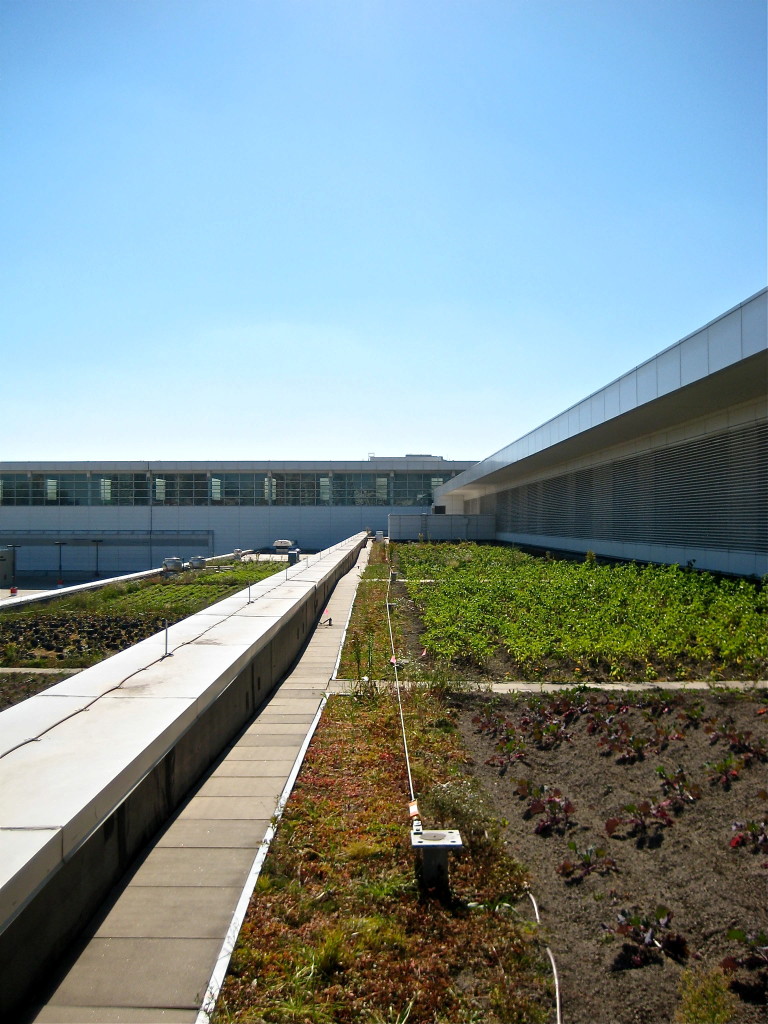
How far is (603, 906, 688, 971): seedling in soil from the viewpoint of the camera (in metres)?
3.30

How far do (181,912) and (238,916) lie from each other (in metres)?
0.36

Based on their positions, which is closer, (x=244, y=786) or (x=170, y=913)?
(x=170, y=913)

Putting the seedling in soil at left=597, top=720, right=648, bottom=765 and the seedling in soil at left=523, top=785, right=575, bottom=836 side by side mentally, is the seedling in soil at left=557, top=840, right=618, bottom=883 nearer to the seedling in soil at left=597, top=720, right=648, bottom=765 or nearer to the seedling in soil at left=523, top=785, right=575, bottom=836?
the seedling in soil at left=523, top=785, right=575, bottom=836

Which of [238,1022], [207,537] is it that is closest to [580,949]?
[238,1022]

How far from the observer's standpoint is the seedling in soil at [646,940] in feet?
Answer: 10.8

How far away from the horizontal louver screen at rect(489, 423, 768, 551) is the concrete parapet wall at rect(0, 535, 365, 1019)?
11.9m

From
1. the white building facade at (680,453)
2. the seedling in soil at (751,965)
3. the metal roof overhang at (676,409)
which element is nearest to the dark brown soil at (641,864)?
the seedling in soil at (751,965)

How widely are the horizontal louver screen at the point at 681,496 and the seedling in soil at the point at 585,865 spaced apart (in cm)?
1271

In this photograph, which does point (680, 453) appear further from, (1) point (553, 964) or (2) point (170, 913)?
(2) point (170, 913)

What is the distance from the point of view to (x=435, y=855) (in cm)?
380

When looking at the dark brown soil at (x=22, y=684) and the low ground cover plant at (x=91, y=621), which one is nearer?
the dark brown soil at (x=22, y=684)

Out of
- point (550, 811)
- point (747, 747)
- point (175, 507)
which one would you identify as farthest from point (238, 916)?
point (175, 507)

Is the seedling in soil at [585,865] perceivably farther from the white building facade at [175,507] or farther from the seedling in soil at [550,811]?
the white building facade at [175,507]

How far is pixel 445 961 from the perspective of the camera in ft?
10.8
